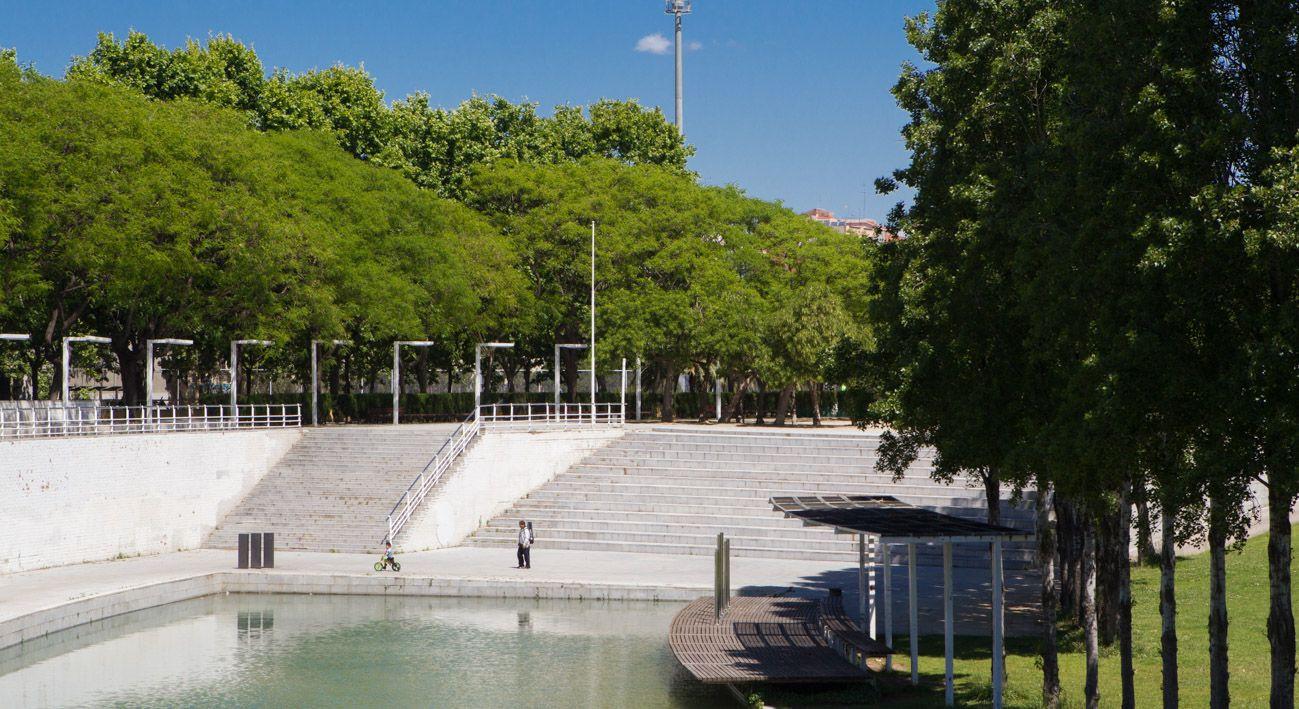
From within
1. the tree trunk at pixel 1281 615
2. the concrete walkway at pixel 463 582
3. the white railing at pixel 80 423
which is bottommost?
the concrete walkway at pixel 463 582

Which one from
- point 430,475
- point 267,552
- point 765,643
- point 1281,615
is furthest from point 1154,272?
point 430,475

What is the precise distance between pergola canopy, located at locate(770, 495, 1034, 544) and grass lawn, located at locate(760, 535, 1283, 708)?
7.14ft

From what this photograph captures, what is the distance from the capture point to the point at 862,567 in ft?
68.9

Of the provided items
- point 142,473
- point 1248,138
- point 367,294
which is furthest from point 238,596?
point 1248,138

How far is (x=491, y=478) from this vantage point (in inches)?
1446

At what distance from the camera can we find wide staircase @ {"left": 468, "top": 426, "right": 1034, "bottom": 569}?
33219 mm

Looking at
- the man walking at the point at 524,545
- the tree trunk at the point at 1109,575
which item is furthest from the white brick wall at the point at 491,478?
the tree trunk at the point at 1109,575

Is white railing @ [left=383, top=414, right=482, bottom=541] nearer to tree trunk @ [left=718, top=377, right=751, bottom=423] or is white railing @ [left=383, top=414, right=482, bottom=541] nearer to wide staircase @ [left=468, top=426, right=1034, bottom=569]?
wide staircase @ [left=468, top=426, right=1034, bottom=569]

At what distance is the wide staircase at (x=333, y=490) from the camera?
34125mm

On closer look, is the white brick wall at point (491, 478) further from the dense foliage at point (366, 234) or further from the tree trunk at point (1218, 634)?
the tree trunk at point (1218, 634)

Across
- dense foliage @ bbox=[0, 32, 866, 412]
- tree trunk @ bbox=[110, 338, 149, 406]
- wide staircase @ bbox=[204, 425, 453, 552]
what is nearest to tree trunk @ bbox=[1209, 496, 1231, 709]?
wide staircase @ bbox=[204, 425, 453, 552]

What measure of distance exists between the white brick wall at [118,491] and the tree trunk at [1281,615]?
2588cm

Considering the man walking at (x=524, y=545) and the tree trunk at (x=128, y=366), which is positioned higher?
the tree trunk at (x=128, y=366)

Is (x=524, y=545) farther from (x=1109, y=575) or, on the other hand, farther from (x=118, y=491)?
(x=1109, y=575)
